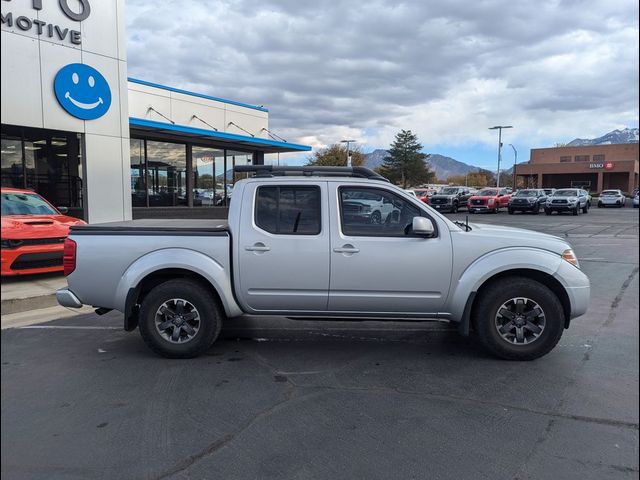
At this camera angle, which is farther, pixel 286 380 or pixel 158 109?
pixel 158 109

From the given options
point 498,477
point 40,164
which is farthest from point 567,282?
point 40,164

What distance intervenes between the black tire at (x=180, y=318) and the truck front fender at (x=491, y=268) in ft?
8.15

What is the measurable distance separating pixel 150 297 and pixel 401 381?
2638 mm

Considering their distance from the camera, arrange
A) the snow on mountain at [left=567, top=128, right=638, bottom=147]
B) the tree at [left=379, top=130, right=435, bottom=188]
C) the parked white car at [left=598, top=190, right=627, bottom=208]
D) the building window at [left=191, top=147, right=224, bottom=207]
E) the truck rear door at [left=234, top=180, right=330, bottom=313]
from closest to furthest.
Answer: the snow on mountain at [left=567, top=128, right=638, bottom=147], the truck rear door at [left=234, top=180, right=330, bottom=313], the building window at [left=191, top=147, right=224, bottom=207], the parked white car at [left=598, top=190, right=627, bottom=208], the tree at [left=379, top=130, right=435, bottom=188]

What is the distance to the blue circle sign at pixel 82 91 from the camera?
12.8 meters

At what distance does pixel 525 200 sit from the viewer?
32.6 metres

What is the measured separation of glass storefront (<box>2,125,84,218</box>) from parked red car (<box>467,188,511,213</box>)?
26.4 m

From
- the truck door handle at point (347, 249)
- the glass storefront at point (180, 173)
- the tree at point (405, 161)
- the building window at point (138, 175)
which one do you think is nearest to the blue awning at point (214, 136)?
the glass storefront at point (180, 173)

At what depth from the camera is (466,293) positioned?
16.3 feet

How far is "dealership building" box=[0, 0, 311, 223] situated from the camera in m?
11.5

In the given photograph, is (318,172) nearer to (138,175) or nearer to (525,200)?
(138,175)

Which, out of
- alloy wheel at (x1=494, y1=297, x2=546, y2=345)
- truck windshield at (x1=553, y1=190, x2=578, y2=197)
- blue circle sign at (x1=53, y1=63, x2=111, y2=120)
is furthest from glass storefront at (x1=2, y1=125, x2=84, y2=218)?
truck windshield at (x1=553, y1=190, x2=578, y2=197)

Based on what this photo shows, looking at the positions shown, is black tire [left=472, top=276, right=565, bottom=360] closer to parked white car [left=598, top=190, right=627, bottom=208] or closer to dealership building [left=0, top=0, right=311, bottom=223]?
dealership building [left=0, top=0, right=311, bottom=223]

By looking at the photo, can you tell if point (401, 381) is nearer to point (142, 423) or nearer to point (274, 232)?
point (274, 232)
